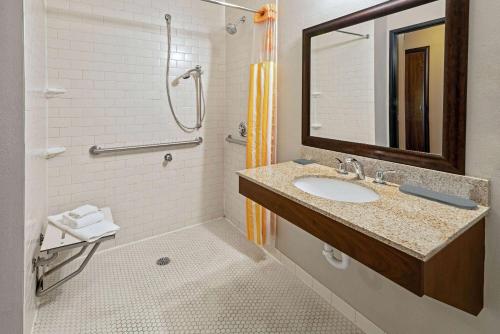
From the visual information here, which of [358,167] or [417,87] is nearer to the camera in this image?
[417,87]

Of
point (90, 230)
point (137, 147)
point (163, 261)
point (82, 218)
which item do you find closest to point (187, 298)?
point (163, 261)

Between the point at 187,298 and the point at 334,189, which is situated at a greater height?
the point at 334,189

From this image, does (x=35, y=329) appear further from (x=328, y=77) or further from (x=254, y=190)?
(x=328, y=77)

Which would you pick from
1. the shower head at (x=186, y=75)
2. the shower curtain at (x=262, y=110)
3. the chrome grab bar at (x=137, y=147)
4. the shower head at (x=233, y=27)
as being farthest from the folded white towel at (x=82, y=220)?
the shower head at (x=233, y=27)

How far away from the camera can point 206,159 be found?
9.68 feet

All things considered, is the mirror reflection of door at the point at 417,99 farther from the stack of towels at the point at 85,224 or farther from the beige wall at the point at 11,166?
the stack of towels at the point at 85,224

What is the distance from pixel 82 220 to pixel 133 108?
1044 millimetres

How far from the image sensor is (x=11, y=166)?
1.05 metres

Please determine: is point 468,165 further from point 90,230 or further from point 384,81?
point 90,230

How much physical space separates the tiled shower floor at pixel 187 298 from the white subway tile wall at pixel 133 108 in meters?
0.51

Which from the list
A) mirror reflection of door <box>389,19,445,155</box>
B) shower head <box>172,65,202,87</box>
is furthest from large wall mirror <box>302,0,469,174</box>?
shower head <box>172,65,202,87</box>

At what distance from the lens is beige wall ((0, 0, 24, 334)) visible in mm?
994

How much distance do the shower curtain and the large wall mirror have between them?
0.29 metres

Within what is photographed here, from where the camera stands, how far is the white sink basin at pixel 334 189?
4.72 feet
